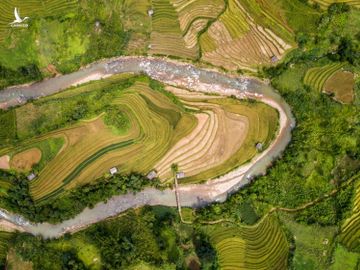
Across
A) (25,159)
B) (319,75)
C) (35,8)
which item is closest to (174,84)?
(319,75)

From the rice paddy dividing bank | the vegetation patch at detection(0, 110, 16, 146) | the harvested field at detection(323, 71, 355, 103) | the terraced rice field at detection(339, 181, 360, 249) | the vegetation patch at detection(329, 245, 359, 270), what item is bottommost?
the vegetation patch at detection(329, 245, 359, 270)

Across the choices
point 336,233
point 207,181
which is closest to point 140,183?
point 207,181

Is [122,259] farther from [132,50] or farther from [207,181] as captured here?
[132,50]

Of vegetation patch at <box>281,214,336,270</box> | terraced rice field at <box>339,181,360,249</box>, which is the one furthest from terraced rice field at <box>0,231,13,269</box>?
terraced rice field at <box>339,181,360,249</box>

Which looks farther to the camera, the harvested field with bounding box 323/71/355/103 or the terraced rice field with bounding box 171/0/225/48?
the terraced rice field with bounding box 171/0/225/48

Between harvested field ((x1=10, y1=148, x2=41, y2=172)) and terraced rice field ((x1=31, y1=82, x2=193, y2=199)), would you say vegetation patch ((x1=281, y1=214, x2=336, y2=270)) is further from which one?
harvested field ((x1=10, y1=148, x2=41, y2=172))

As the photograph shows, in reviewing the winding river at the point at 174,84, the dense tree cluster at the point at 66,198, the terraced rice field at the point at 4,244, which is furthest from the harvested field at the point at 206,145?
the terraced rice field at the point at 4,244

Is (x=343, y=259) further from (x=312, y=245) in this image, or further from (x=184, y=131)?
(x=184, y=131)

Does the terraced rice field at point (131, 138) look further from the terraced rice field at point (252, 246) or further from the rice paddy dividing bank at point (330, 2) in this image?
the rice paddy dividing bank at point (330, 2)
